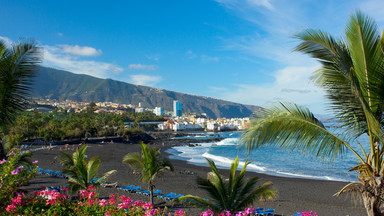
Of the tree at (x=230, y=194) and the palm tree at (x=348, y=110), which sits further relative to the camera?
the tree at (x=230, y=194)

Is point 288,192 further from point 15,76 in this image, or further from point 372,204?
point 15,76

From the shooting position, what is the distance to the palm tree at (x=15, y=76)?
381 centimetres

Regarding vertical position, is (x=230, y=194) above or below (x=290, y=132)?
below

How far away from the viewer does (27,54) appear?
12.8 ft

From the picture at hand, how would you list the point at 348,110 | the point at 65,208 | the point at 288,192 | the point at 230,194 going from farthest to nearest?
the point at 288,192
the point at 230,194
the point at 348,110
the point at 65,208

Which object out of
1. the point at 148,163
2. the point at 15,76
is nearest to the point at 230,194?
the point at 148,163

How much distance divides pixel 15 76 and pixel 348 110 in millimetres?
4921

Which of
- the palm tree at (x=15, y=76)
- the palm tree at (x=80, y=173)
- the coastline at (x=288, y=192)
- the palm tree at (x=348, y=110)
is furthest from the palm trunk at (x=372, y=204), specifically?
the coastline at (x=288, y=192)

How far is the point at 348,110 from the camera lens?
382cm

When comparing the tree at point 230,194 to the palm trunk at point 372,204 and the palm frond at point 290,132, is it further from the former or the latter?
the palm trunk at point 372,204

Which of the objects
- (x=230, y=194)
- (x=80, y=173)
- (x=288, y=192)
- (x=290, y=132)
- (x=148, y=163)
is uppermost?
(x=290, y=132)

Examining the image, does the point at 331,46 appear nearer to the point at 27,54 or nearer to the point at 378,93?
the point at 378,93

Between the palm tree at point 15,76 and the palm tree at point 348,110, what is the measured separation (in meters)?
3.39

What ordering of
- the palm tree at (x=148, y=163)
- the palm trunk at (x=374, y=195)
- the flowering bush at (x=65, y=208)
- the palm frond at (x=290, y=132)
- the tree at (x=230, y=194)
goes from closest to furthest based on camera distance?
the flowering bush at (x=65, y=208) < the palm trunk at (x=374, y=195) < the palm frond at (x=290, y=132) < the tree at (x=230, y=194) < the palm tree at (x=148, y=163)
